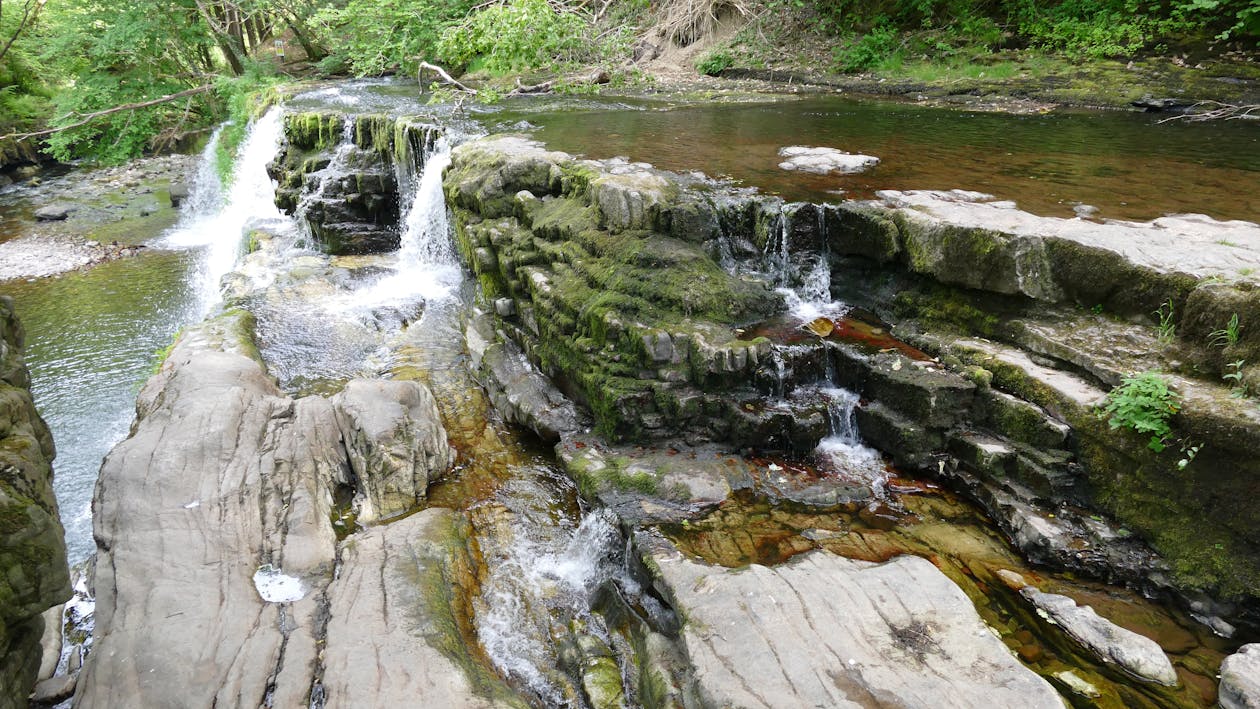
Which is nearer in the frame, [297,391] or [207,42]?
[297,391]

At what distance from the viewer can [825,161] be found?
808 cm

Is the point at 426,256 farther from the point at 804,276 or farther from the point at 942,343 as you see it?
the point at 942,343

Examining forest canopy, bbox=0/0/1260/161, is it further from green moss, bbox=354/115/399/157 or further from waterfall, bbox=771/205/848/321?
waterfall, bbox=771/205/848/321

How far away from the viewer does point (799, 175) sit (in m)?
7.67

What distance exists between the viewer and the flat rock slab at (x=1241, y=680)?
3.21 m

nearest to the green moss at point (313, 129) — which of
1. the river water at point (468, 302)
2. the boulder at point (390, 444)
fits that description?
the river water at point (468, 302)

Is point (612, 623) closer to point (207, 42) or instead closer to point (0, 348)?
point (0, 348)

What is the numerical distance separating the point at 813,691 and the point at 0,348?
4.87 metres

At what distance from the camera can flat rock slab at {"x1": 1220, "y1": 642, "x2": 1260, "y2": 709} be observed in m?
3.21

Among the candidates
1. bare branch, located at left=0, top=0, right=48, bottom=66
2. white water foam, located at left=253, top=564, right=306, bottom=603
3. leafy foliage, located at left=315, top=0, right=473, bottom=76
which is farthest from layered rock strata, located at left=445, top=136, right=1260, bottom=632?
leafy foliage, located at left=315, top=0, right=473, bottom=76

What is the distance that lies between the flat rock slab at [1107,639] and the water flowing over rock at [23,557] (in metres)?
5.15

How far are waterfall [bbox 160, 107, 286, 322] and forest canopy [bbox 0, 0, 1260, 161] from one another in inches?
85.0

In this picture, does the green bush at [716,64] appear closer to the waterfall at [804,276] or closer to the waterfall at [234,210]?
the waterfall at [234,210]

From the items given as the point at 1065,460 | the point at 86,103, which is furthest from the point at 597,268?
the point at 86,103
